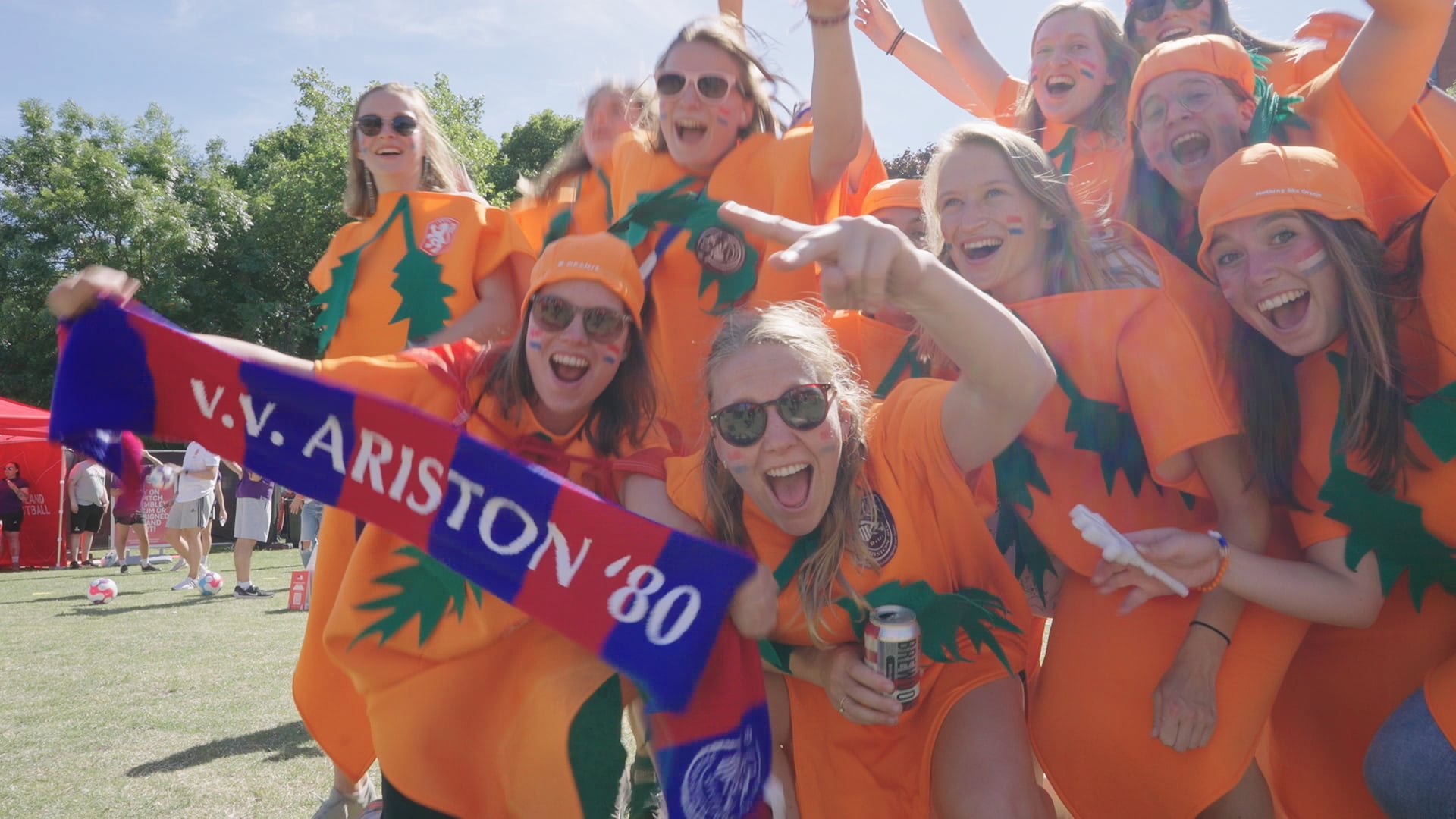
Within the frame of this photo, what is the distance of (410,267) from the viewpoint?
10.6ft

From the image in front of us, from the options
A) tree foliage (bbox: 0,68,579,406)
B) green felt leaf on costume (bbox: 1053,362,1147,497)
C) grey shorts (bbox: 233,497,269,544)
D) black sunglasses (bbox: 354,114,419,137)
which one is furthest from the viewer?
tree foliage (bbox: 0,68,579,406)

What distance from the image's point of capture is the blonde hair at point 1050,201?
2.39m

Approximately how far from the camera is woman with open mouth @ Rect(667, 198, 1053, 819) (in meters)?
2.07

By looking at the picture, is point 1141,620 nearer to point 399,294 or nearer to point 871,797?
point 871,797

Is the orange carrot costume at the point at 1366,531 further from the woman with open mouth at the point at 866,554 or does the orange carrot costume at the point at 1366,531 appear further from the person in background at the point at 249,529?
the person in background at the point at 249,529

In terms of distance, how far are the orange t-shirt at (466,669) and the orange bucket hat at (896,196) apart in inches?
50.9

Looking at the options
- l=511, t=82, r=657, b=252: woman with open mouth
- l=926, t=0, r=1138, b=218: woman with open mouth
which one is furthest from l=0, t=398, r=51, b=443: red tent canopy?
l=926, t=0, r=1138, b=218: woman with open mouth

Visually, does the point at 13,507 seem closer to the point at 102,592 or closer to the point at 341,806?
the point at 102,592

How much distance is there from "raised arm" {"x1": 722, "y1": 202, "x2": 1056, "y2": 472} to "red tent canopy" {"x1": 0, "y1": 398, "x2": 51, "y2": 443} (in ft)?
30.8

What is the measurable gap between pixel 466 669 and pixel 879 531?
41.6 inches

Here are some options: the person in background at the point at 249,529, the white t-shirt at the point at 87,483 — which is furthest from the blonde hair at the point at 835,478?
the white t-shirt at the point at 87,483

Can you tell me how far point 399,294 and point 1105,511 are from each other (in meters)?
2.31

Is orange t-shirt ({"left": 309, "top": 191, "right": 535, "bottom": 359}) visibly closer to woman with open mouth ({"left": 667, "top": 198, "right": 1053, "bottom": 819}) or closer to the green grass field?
woman with open mouth ({"left": 667, "top": 198, "right": 1053, "bottom": 819})

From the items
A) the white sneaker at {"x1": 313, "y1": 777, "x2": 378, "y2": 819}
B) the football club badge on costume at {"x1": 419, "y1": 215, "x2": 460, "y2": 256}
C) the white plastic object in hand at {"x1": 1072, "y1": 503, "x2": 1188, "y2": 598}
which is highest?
the football club badge on costume at {"x1": 419, "y1": 215, "x2": 460, "y2": 256}
